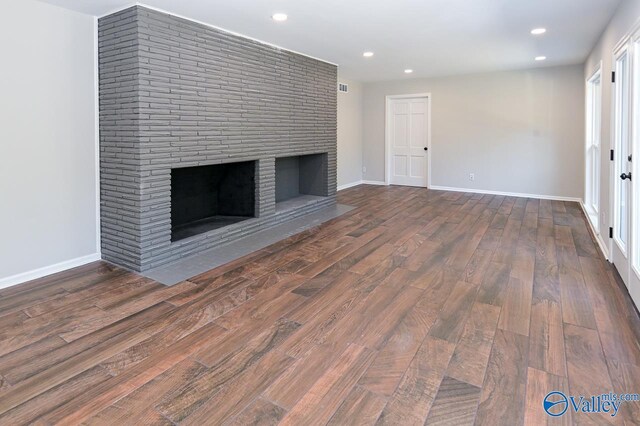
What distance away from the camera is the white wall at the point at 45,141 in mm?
3174

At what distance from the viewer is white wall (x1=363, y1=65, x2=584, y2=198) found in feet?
22.8

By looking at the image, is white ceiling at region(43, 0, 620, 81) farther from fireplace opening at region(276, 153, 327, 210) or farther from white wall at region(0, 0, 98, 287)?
fireplace opening at region(276, 153, 327, 210)

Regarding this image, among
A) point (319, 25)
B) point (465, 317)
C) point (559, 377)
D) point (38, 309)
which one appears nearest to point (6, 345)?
point (38, 309)

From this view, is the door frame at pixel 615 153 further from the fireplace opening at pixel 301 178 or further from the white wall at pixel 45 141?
the white wall at pixel 45 141

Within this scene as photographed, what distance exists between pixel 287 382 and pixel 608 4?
4.34 m

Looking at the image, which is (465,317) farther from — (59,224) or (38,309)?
(59,224)

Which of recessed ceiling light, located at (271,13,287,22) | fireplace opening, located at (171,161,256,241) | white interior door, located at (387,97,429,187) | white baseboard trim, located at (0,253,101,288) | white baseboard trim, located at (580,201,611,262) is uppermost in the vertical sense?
recessed ceiling light, located at (271,13,287,22)

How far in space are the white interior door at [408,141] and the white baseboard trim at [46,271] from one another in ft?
21.9

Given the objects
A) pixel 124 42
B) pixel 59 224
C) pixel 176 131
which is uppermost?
pixel 124 42

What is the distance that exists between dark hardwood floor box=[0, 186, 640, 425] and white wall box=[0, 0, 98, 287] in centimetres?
32

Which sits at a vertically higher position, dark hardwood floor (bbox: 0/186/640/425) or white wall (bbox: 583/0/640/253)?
white wall (bbox: 583/0/640/253)

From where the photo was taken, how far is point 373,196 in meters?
7.61

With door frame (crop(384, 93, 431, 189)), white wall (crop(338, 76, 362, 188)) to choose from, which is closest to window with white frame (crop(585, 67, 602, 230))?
door frame (crop(384, 93, 431, 189))

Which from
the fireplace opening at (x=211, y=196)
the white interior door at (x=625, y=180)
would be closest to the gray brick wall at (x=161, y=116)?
the fireplace opening at (x=211, y=196)
